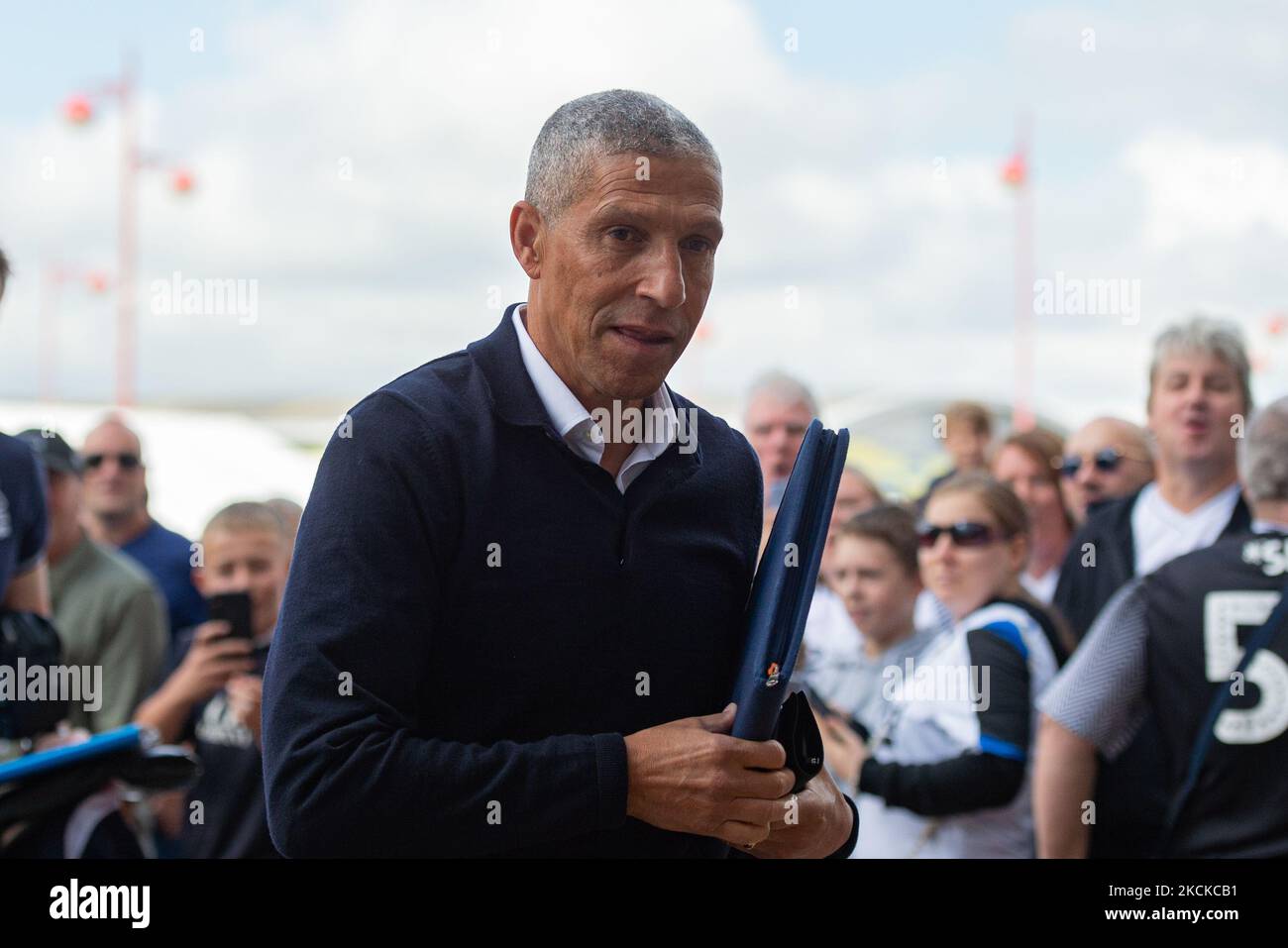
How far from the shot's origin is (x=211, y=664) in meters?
4.28

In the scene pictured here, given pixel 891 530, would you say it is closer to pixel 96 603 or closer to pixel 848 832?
pixel 848 832

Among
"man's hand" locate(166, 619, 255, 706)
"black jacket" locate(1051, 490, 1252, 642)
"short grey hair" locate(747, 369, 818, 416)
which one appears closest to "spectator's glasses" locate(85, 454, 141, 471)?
"man's hand" locate(166, 619, 255, 706)

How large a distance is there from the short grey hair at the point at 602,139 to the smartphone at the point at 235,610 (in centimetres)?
273

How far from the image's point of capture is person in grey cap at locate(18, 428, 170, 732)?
16.3ft

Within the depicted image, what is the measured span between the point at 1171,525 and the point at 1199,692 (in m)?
1.04

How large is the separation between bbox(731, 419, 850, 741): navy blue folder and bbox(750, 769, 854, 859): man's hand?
130 mm

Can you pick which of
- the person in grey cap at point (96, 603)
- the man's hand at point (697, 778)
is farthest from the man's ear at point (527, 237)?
the person in grey cap at point (96, 603)

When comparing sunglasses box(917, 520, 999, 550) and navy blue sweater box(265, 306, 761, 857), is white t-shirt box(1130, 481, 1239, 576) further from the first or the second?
navy blue sweater box(265, 306, 761, 857)

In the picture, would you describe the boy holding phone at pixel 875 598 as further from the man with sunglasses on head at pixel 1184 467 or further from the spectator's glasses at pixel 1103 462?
the spectator's glasses at pixel 1103 462

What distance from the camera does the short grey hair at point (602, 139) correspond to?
1656mm
